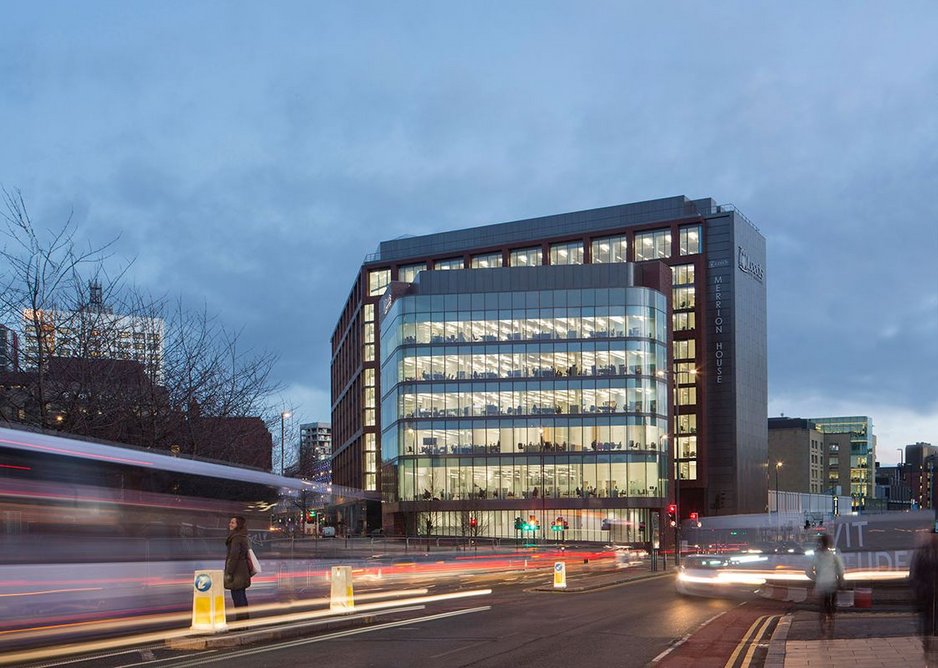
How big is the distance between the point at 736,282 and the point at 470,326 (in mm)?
35769

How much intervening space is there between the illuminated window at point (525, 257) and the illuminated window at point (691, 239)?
16542 millimetres

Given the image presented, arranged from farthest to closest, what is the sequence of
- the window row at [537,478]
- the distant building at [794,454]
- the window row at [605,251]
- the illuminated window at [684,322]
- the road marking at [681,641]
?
the distant building at [794,454] < the illuminated window at [684,322] < the window row at [605,251] < the window row at [537,478] < the road marking at [681,641]

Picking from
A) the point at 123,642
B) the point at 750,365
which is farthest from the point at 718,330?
the point at 123,642

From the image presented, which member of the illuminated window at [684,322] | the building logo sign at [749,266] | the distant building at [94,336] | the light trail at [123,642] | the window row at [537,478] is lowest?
the window row at [537,478]

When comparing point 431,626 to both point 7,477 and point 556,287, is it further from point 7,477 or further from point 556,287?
point 556,287

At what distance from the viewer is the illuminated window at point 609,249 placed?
384 feet

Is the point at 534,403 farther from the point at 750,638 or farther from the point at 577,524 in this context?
the point at 750,638

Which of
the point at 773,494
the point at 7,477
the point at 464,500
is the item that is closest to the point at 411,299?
the point at 464,500

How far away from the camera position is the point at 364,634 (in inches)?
752

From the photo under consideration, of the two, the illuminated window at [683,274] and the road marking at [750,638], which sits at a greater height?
the illuminated window at [683,274]

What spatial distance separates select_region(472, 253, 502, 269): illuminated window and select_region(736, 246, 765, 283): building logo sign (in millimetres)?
27508

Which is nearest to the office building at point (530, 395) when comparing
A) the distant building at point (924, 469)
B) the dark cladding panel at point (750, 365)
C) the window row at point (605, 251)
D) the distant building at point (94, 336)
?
the window row at point (605, 251)

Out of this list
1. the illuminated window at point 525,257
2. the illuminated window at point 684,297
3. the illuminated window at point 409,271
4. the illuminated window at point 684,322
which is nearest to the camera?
the illuminated window at point 684,297

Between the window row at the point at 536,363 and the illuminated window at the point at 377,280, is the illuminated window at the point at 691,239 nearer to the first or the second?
the window row at the point at 536,363
